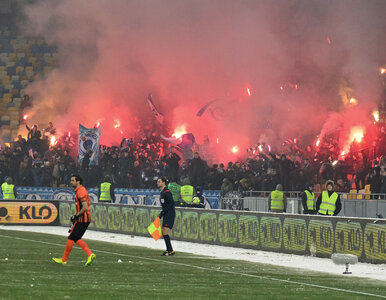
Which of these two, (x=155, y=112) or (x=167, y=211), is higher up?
(x=155, y=112)

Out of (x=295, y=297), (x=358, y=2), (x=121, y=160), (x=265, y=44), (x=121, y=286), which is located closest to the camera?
(x=295, y=297)

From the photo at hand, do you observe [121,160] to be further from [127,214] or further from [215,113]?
[215,113]

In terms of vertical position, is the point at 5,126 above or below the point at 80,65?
below

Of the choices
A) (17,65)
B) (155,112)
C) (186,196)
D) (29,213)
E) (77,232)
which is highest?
(17,65)

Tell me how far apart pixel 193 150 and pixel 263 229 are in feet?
53.9

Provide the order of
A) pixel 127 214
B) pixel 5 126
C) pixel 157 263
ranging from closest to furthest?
1. pixel 157 263
2. pixel 127 214
3. pixel 5 126

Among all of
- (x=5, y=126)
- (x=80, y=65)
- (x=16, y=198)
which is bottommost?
(x=16, y=198)

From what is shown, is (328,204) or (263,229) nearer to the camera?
(328,204)

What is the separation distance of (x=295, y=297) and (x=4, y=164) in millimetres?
25341

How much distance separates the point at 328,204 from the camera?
20453 mm

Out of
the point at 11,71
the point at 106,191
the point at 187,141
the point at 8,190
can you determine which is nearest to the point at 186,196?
the point at 106,191

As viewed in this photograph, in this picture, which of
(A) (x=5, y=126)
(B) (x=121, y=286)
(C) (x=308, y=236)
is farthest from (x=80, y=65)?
(B) (x=121, y=286)

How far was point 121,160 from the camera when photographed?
33.9 meters

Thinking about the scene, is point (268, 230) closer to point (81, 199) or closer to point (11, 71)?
point (81, 199)
